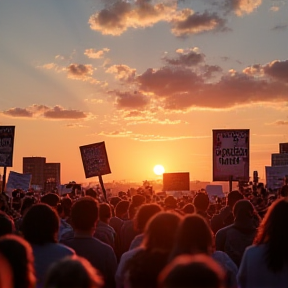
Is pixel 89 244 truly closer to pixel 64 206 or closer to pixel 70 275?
pixel 70 275

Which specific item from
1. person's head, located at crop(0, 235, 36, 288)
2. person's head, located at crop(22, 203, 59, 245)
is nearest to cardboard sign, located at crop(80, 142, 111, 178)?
person's head, located at crop(22, 203, 59, 245)

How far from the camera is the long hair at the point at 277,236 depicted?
16.5 feet

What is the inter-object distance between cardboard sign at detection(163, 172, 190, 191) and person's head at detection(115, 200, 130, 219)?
18.7m

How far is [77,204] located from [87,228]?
0.30 meters

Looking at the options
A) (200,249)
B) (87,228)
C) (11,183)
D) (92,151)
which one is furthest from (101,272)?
(11,183)

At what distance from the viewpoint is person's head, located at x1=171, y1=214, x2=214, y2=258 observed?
15.0 feet

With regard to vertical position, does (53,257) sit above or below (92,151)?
below

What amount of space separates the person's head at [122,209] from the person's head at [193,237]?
636 cm

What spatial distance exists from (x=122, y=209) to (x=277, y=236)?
20.4ft

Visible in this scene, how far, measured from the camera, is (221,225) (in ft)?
32.4

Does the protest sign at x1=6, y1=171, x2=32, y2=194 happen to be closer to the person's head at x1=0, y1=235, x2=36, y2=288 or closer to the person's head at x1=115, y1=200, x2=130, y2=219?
the person's head at x1=115, y1=200, x2=130, y2=219

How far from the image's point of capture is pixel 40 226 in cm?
573

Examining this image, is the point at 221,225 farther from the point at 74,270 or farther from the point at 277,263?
the point at 74,270

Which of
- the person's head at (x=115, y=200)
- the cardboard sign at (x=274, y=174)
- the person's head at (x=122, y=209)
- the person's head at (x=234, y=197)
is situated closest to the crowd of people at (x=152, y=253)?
the person's head at (x=234, y=197)
